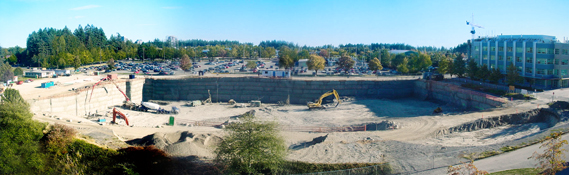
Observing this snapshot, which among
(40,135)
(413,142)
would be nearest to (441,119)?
(413,142)

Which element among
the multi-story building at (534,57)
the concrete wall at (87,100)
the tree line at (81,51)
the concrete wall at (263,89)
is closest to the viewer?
the concrete wall at (87,100)

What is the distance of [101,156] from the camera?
19.8 meters

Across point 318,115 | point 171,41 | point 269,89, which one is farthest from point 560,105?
point 171,41

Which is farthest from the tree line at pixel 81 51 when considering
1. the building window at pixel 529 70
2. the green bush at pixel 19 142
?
the green bush at pixel 19 142

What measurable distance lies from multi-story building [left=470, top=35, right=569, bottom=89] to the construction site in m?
9.62

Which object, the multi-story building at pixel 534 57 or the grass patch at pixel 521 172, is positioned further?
the multi-story building at pixel 534 57

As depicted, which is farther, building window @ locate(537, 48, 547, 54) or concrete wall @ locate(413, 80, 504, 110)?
building window @ locate(537, 48, 547, 54)

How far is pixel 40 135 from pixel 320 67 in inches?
1963

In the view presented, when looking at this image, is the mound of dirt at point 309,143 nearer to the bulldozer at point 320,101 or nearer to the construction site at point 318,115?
the construction site at point 318,115

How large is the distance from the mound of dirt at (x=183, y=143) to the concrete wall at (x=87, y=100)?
590 inches

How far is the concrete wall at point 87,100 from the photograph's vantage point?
111ft

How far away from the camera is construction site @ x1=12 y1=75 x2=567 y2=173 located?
22.1 meters

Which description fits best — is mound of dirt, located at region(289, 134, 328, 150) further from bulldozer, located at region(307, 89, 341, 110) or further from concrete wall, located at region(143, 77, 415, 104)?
concrete wall, located at region(143, 77, 415, 104)

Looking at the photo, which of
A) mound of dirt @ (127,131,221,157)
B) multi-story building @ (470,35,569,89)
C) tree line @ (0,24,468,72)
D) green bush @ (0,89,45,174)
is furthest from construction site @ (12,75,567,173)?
tree line @ (0,24,468,72)
